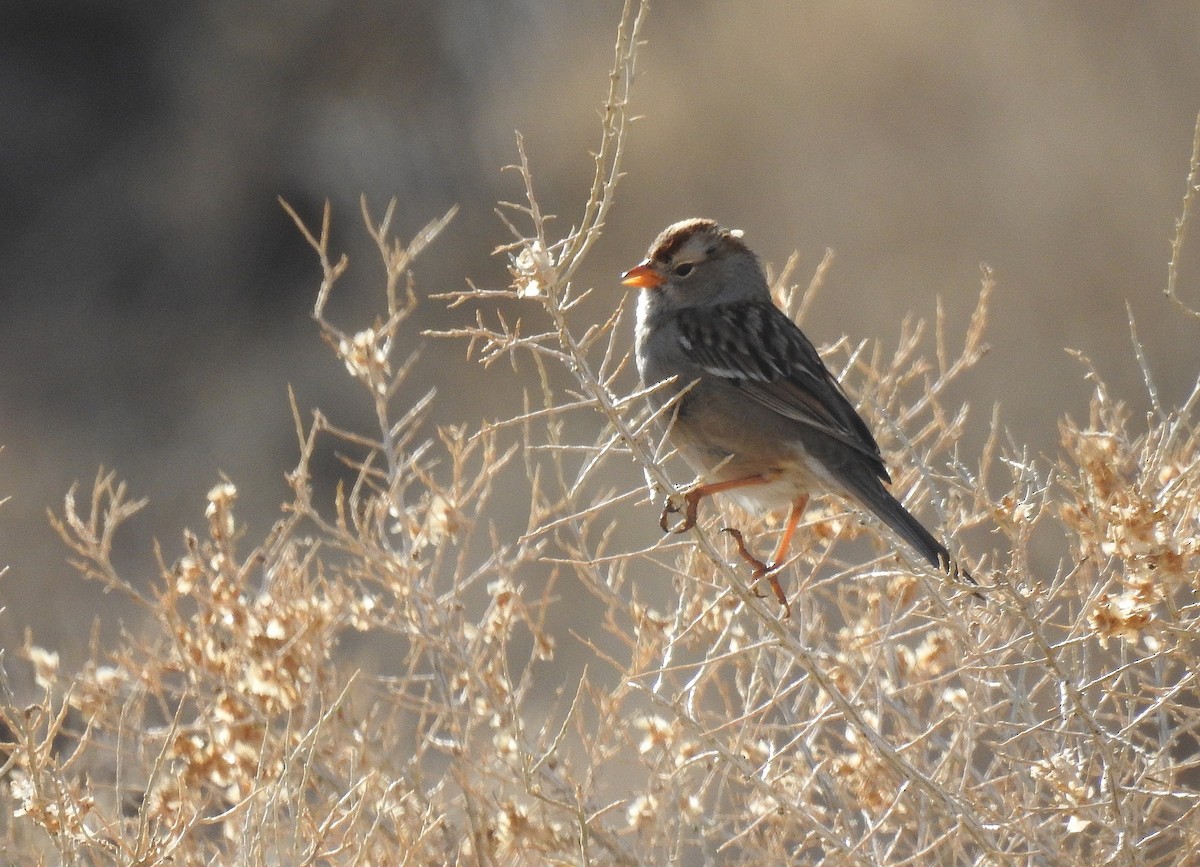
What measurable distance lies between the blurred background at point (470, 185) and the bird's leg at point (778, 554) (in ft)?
21.2

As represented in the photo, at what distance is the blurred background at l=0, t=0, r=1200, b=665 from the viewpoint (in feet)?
40.2

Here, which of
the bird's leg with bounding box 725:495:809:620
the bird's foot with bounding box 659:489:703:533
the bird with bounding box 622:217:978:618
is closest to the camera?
the bird's foot with bounding box 659:489:703:533

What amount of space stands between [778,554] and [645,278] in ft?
3.76

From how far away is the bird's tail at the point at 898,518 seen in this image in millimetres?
4227

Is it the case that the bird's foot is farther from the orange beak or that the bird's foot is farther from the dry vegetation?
the orange beak

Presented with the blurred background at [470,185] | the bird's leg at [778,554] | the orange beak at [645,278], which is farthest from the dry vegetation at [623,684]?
the blurred background at [470,185]

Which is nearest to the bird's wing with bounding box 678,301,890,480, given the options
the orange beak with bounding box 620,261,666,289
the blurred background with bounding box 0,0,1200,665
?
the orange beak with bounding box 620,261,666,289

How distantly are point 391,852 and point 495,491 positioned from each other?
846cm

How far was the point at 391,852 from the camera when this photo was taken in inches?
149

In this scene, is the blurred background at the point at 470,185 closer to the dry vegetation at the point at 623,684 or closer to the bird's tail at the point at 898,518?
the dry vegetation at the point at 623,684

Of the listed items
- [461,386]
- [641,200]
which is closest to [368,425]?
[461,386]

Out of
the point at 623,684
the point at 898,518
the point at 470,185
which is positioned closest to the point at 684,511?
the point at 623,684

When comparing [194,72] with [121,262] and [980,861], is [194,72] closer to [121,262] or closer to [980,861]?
[121,262]

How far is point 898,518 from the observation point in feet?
14.3
